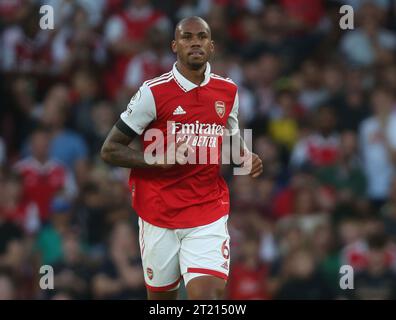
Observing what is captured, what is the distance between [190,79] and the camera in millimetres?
8180

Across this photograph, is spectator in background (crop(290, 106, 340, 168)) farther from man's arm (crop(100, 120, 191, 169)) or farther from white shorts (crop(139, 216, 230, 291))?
man's arm (crop(100, 120, 191, 169))

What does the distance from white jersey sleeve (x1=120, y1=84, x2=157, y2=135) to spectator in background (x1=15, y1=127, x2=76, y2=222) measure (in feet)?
16.9

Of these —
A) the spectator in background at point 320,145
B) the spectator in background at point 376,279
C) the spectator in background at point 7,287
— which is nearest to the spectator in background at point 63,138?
the spectator in background at point 7,287

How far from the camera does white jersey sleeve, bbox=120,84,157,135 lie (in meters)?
8.04

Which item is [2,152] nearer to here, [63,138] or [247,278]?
[63,138]

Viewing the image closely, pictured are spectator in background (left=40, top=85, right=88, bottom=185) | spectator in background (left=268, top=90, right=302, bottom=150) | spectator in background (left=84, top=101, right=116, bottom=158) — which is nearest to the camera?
spectator in background (left=40, top=85, right=88, bottom=185)

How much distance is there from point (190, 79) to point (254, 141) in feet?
18.3

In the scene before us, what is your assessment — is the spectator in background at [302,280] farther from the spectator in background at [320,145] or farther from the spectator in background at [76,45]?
the spectator in background at [76,45]

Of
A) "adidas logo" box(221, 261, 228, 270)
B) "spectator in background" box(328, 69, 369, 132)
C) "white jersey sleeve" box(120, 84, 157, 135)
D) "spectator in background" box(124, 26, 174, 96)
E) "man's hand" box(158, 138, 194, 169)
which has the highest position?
"spectator in background" box(124, 26, 174, 96)

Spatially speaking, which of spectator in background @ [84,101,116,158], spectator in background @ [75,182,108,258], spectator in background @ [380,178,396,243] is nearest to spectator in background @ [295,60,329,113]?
spectator in background @ [380,178,396,243]

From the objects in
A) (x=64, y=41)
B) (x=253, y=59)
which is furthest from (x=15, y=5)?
(x=253, y=59)

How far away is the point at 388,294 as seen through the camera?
39.1 ft

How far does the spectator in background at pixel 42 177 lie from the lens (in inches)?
519
